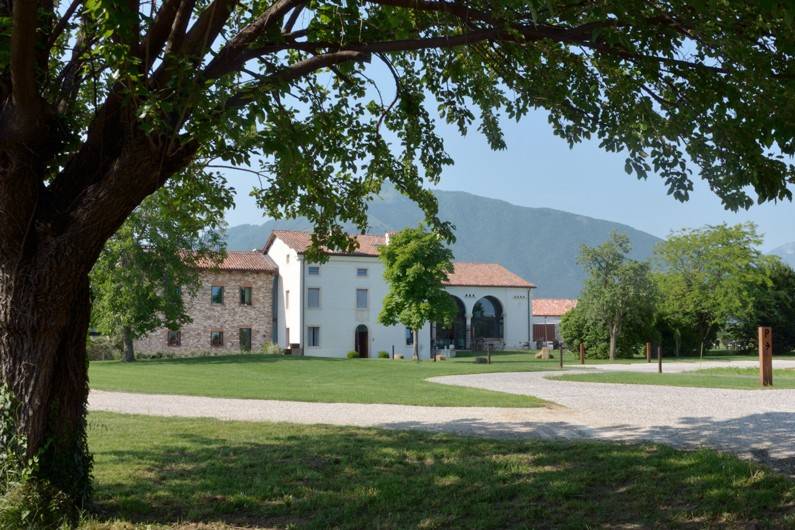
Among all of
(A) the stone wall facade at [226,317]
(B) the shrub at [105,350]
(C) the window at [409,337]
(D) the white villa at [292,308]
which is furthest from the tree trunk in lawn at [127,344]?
(C) the window at [409,337]

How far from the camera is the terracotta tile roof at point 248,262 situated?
1998 inches

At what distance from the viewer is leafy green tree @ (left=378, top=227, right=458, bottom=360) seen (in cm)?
4169

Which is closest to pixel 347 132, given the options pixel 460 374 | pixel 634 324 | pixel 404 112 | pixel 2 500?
pixel 404 112

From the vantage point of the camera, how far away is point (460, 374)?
2419 cm

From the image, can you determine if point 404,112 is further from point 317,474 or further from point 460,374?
point 460,374

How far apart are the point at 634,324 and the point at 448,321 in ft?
35.6

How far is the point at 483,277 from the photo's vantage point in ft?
197

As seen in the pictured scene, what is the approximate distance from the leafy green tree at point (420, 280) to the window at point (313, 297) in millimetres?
8923

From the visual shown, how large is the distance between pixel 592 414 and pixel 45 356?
28.6ft

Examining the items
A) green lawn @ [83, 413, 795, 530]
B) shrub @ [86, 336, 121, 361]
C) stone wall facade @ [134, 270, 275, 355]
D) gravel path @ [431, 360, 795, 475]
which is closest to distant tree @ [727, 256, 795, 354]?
stone wall facade @ [134, 270, 275, 355]

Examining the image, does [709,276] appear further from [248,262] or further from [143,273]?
[143,273]

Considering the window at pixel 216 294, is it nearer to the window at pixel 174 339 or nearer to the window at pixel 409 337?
the window at pixel 174 339

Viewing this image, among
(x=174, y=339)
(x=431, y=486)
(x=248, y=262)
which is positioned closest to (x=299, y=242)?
(x=248, y=262)

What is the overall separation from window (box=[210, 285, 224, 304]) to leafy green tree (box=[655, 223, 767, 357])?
2972 centimetres
